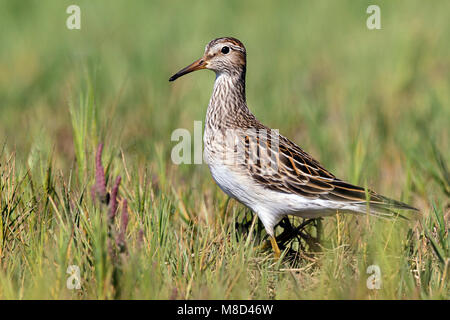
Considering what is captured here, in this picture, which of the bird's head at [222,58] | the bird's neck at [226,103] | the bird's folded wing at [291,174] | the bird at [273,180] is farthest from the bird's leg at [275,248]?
the bird's head at [222,58]

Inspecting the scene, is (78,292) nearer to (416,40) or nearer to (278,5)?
(416,40)

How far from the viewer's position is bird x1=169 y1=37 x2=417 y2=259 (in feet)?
17.3

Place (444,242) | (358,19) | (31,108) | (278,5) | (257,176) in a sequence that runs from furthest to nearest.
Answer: (278,5)
(358,19)
(31,108)
(257,176)
(444,242)

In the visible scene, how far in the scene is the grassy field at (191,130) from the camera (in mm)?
4312

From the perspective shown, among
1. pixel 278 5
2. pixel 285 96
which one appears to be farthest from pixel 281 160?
pixel 278 5

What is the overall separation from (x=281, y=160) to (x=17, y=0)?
10.6 m

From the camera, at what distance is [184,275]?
4426mm

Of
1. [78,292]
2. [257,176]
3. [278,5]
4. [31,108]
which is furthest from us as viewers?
[278,5]

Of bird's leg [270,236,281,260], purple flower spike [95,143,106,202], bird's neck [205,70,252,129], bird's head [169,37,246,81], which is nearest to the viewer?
purple flower spike [95,143,106,202]

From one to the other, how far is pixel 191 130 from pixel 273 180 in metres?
3.50

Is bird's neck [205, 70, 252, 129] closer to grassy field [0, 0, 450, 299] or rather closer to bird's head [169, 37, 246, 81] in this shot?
bird's head [169, 37, 246, 81]

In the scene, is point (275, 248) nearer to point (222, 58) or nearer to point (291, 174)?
point (291, 174)

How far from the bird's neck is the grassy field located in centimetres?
68

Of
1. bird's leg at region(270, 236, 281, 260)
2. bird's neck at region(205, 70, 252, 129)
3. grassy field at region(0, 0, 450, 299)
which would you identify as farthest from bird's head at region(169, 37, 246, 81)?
bird's leg at region(270, 236, 281, 260)
